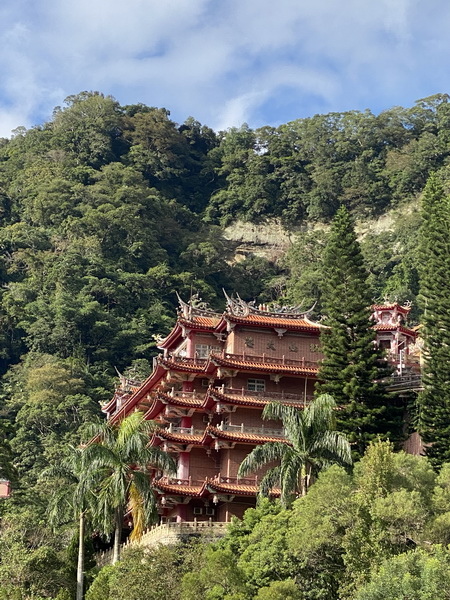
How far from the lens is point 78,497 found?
40688mm

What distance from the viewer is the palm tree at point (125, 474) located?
39594mm

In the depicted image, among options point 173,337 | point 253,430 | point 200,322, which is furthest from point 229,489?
point 173,337

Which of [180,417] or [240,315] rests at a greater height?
[240,315]

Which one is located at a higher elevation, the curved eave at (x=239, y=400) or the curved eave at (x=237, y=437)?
the curved eave at (x=239, y=400)

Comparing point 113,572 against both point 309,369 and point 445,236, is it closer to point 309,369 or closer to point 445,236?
point 309,369

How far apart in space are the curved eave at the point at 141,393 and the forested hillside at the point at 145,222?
864 centimetres

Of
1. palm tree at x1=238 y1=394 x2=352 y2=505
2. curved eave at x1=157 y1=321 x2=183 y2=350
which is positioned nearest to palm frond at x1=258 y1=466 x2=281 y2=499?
palm tree at x1=238 y1=394 x2=352 y2=505

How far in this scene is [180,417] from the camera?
47.4m

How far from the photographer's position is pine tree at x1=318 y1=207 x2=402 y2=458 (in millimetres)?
43906

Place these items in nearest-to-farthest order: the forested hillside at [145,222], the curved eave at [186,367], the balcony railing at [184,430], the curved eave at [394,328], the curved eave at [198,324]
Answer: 1. the balcony railing at [184,430]
2. the curved eave at [186,367]
3. the curved eave at [198,324]
4. the curved eave at [394,328]
5. the forested hillside at [145,222]

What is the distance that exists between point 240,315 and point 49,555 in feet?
45.0

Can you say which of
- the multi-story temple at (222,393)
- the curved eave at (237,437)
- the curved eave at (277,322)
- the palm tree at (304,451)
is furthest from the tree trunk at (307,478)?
the curved eave at (277,322)

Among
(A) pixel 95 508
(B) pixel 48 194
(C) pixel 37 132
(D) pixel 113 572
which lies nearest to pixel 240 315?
(A) pixel 95 508

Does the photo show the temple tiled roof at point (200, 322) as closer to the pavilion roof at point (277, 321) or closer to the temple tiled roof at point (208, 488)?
the pavilion roof at point (277, 321)
